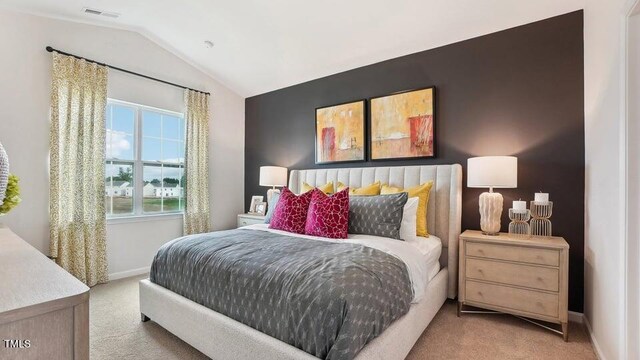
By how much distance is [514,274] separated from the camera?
229 centimetres

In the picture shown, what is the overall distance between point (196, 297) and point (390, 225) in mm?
1578

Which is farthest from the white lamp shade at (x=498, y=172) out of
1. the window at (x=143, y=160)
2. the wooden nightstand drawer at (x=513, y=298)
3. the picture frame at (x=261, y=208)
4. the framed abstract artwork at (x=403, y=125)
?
the window at (x=143, y=160)

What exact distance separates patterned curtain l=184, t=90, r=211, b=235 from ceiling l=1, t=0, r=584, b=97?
637 mm

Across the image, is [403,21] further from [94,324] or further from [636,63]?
[94,324]

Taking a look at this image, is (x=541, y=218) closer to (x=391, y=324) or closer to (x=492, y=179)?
(x=492, y=179)

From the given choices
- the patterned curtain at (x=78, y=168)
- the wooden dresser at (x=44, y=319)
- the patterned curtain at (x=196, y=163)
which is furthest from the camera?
the patterned curtain at (x=196, y=163)

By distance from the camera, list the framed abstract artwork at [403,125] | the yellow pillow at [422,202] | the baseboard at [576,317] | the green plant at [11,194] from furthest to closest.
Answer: the framed abstract artwork at [403,125]
the yellow pillow at [422,202]
the baseboard at [576,317]
the green plant at [11,194]

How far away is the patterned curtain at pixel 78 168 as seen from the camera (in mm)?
2975

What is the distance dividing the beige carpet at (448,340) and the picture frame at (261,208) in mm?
2018

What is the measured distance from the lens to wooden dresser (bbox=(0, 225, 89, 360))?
24.9 inches

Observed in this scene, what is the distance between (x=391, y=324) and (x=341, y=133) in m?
2.57

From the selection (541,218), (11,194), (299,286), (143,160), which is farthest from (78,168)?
(541,218)

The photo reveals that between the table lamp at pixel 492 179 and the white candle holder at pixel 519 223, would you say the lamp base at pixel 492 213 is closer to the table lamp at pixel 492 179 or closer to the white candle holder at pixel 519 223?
the table lamp at pixel 492 179

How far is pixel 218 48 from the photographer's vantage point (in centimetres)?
372
